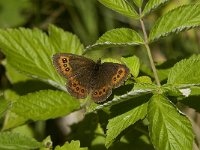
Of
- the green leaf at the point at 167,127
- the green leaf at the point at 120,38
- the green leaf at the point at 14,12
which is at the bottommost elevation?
the green leaf at the point at 167,127

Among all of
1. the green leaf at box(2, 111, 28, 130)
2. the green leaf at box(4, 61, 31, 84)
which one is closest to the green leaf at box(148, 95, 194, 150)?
the green leaf at box(2, 111, 28, 130)

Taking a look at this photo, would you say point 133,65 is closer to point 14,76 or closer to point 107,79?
point 107,79

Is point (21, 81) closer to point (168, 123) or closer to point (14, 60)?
point (14, 60)

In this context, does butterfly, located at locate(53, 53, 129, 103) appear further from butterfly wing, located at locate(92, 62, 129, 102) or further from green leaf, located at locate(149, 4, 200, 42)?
green leaf, located at locate(149, 4, 200, 42)

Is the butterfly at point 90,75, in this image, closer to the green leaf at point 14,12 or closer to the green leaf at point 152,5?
the green leaf at point 152,5

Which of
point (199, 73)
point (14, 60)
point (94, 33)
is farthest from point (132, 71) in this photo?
point (94, 33)

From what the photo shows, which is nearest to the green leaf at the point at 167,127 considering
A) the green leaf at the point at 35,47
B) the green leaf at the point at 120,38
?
the green leaf at the point at 120,38

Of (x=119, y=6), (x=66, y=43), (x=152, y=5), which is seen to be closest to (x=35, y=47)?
(x=66, y=43)
